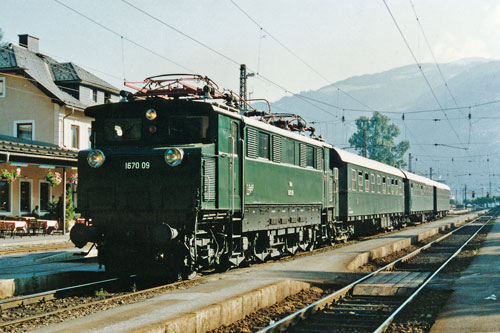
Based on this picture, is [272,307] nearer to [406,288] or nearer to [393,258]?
[406,288]

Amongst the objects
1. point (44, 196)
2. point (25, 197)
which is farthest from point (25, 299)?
point (44, 196)

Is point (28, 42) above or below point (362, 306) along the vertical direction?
above

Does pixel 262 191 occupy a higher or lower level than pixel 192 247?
higher

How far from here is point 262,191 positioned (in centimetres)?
1365

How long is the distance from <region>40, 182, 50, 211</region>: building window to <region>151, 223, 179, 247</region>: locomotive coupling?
2399cm

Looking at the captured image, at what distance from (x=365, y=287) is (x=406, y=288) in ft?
2.83

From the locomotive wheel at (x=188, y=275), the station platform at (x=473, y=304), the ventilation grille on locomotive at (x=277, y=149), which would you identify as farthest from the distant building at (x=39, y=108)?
the station platform at (x=473, y=304)

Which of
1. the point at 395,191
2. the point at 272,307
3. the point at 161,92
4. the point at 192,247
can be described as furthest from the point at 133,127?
the point at 395,191

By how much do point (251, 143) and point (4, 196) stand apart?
2115cm

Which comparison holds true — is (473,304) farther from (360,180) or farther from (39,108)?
(39,108)

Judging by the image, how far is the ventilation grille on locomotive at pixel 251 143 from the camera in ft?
42.7

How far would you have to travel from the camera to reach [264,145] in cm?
1391

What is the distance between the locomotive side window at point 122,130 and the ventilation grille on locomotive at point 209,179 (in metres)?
1.80

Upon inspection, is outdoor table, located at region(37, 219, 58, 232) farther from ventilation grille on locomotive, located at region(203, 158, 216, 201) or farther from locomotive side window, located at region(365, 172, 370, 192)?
ventilation grille on locomotive, located at region(203, 158, 216, 201)
